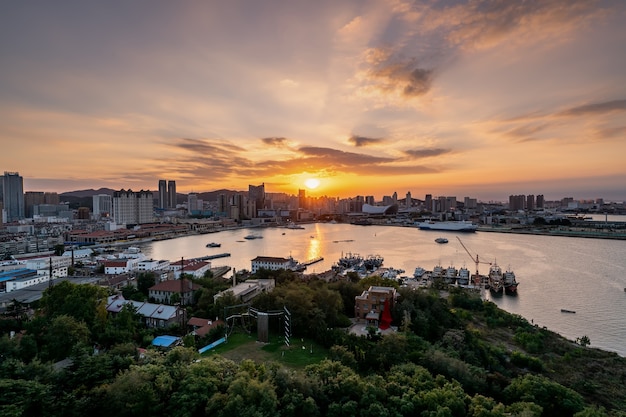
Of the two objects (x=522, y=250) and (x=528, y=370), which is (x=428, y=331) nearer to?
(x=528, y=370)

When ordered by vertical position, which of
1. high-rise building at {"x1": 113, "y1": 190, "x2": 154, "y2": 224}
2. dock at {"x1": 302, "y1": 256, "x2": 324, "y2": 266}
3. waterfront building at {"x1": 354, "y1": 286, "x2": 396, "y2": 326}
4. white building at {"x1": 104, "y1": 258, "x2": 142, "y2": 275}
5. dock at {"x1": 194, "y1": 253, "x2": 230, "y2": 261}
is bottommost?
dock at {"x1": 302, "y1": 256, "x2": 324, "y2": 266}

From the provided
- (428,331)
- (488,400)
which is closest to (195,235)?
(428,331)

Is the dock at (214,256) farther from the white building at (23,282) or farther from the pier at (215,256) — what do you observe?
the white building at (23,282)

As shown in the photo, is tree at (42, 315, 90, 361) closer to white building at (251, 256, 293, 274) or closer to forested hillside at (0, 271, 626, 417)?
Answer: forested hillside at (0, 271, 626, 417)

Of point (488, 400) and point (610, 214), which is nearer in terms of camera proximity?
point (488, 400)

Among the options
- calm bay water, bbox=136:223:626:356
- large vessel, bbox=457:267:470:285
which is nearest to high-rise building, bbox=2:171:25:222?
calm bay water, bbox=136:223:626:356

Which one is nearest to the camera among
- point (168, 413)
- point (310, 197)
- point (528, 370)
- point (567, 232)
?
point (168, 413)
